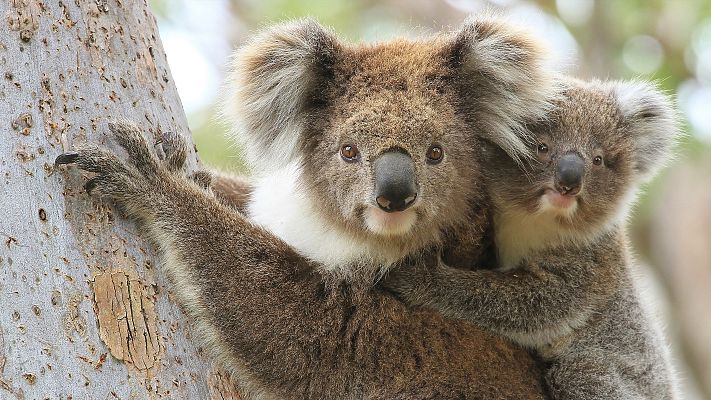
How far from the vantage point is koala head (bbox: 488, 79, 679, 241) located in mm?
3967

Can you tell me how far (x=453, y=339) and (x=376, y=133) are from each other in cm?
108

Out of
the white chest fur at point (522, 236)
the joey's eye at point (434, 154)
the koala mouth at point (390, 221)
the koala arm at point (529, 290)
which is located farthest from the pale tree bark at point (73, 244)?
the white chest fur at point (522, 236)

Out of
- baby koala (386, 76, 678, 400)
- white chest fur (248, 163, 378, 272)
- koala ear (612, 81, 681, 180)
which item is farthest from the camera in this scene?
koala ear (612, 81, 681, 180)

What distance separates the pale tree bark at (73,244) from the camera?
2820 millimetres

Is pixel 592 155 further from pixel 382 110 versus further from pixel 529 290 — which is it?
pixel 382 110

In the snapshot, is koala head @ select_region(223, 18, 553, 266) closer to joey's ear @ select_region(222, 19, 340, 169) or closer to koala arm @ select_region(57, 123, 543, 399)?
joey's ear @ select_region(222, 19, 340, 169)

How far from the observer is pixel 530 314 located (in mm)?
4023

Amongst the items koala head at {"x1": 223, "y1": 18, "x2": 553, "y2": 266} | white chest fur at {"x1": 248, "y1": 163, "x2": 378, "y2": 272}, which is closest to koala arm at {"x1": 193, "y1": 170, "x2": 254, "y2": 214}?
white chest fur at {"x1": 248, "y1": 163, "x2": 378, "y2": 272}

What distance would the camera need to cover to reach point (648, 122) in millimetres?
4598

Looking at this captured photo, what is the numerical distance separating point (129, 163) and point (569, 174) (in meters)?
2.04

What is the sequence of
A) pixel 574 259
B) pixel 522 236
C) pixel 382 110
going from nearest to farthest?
pixel 382 110
pixel 522 236
pixel 574 259

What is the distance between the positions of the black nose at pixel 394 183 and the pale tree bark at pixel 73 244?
0.94 metres

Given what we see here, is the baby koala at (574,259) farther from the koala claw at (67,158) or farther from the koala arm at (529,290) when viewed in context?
the koala claw at (67,158)

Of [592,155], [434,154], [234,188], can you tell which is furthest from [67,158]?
[592,155]
